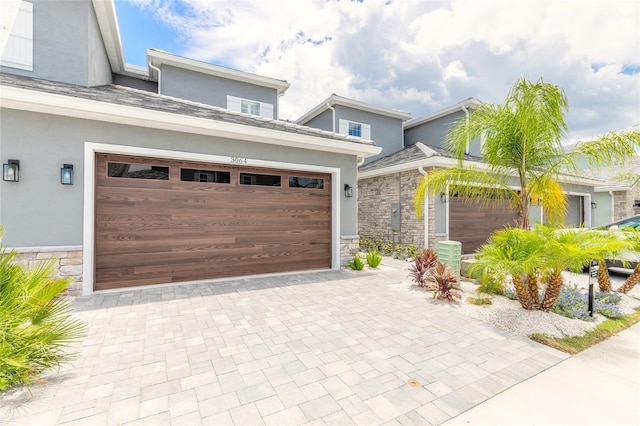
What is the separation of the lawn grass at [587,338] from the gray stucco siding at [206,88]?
38.3 ft

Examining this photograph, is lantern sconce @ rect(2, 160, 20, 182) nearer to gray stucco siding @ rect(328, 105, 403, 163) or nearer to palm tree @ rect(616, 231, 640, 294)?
gray stucco siding @ rect(328, 105, 403, 163)

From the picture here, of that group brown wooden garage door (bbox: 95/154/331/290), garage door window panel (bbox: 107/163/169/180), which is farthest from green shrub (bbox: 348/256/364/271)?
garage door window panel (bbox: 107/163/169/180)

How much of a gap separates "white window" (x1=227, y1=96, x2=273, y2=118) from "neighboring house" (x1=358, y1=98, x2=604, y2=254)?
510 cm

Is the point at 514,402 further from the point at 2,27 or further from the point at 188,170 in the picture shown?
the point at 2,27

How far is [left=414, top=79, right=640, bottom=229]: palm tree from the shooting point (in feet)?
16.9

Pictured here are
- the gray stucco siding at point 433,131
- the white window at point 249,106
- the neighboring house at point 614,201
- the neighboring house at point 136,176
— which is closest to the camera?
the neighboring house at point 136,176

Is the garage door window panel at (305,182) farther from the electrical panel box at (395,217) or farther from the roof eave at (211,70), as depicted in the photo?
the roof eave at (211,70)

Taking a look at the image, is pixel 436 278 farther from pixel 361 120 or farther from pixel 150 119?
pixel 361 120

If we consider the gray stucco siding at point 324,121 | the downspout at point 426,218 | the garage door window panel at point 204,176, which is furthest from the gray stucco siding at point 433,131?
the garage door window panel at point 204,176

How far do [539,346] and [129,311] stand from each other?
6.38m

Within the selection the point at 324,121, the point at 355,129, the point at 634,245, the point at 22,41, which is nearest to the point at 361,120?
the point at 355,129

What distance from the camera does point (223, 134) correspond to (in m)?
6.52

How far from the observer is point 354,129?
13922mm

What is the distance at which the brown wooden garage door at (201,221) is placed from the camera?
5711 millimetres
